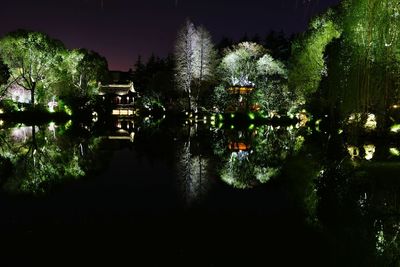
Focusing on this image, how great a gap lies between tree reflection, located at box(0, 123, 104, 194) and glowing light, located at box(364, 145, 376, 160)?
492 inches

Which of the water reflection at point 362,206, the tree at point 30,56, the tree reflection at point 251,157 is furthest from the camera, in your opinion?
the tree at point 30,56

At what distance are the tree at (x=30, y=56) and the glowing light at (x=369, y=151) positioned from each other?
36.6 m

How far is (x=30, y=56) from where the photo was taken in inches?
1914

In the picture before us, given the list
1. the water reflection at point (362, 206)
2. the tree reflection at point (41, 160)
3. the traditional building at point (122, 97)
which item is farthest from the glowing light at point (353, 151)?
the traditional building at point (122, 97)

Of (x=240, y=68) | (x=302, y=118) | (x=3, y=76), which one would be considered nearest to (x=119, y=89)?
(x=3, y=76)

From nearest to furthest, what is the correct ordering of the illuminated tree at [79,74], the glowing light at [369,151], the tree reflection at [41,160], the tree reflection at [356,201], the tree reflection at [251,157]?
the tree reflection at [356,201] < the tree reflection at [41,160] < the tree reflection at [251,157] < the glowing light at [369,151] < the illuminated tree at [79,74]

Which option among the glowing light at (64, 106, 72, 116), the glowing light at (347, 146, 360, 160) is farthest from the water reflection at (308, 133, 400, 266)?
the glowing light at (64, 106, 72, 116)

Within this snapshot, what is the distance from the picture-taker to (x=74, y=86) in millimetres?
55469

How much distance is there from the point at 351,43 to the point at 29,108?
40.5m

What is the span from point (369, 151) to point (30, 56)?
126 feet

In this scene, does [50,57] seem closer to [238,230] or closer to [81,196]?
[81,196]

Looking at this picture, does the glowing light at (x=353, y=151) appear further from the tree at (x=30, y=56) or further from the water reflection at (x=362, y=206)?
the tree at (x=30, y=56)

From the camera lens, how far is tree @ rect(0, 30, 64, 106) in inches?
1895

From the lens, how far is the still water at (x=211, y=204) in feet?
28.2
